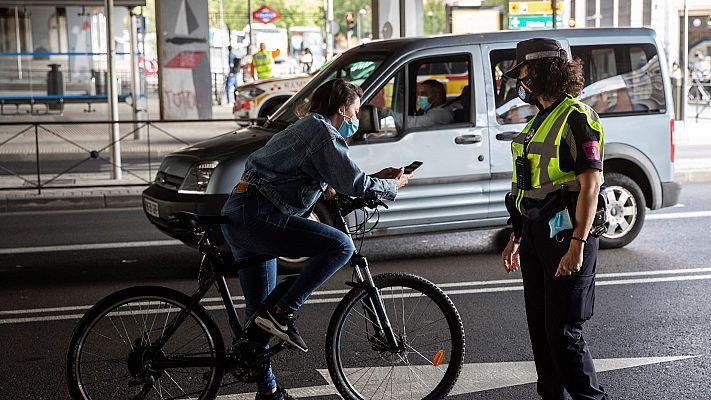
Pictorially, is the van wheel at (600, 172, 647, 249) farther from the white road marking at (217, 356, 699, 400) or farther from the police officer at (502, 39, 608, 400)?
the police officer at (502, 39, 608, 400)

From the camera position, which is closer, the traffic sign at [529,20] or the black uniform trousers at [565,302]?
the black uniform trousers at [565,302]

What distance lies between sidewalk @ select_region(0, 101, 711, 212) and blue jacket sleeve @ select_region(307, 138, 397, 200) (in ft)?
30.1

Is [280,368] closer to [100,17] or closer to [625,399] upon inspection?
[625,399]

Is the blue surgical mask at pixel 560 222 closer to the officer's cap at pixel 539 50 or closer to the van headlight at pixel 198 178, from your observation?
the officer's cap at pixel 539 50

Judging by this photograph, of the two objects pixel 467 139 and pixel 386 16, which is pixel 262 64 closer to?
pixel 386 16

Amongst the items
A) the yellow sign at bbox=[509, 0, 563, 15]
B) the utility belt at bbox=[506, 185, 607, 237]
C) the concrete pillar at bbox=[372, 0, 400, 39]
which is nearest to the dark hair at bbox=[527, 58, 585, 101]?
the utility belt at bbox=[506, 185, 607, 237]

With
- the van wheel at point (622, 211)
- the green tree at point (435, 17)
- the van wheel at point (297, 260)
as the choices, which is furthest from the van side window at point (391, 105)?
the green tree at point (435, 17)

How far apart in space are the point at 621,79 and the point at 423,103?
1.88 meters

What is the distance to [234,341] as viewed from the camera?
5.14 meters

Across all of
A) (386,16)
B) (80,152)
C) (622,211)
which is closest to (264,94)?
(386,16)

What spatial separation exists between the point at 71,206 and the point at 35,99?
52.9ft

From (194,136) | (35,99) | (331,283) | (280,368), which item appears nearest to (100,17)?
(35,99)

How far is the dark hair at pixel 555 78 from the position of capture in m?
4.63

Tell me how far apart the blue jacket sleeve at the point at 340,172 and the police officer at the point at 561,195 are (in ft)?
2.22
